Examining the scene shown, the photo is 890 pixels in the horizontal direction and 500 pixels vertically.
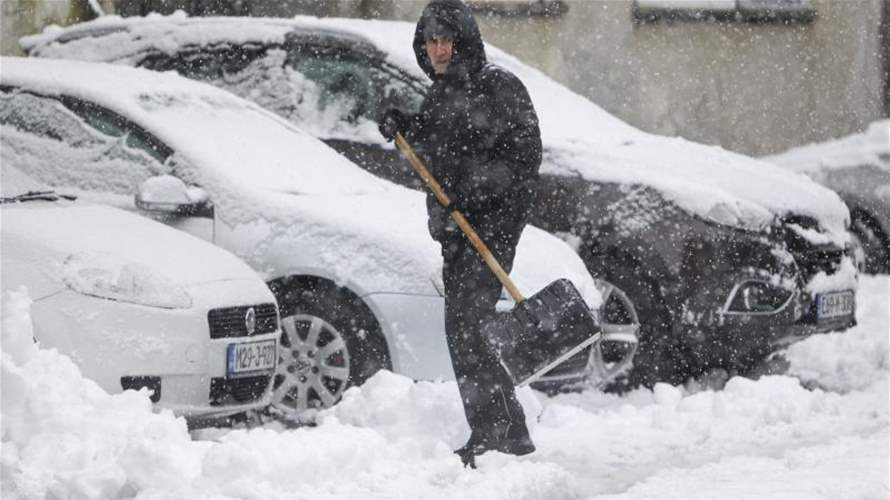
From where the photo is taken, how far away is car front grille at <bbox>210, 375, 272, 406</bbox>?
7348 mm

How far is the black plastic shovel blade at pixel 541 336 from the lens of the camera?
692 cm

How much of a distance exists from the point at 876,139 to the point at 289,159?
7829 millimetres

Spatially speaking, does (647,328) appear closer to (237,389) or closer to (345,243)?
(345,243)

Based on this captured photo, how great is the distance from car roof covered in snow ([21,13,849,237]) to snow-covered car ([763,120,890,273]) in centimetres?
382

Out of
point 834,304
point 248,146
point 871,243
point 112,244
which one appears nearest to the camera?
point 112,244

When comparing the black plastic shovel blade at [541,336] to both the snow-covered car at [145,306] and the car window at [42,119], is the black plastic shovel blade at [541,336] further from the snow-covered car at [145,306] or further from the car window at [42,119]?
the car window at [42,119]

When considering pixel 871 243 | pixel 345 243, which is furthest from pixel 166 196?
pixel 871 243

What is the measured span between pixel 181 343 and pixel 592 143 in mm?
3919

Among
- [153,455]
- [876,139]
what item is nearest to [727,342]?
[153,455]

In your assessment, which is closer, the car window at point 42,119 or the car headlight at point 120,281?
the car headlight at point 120,281

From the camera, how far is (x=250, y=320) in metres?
7.47

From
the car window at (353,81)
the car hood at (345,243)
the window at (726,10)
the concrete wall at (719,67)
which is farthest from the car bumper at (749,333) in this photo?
the window at (726,10)

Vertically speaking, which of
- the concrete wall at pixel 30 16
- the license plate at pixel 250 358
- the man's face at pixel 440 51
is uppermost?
the man's face at pixel 440 51

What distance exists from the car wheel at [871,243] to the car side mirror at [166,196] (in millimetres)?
7891
